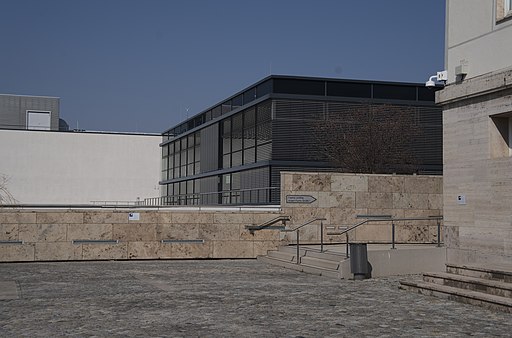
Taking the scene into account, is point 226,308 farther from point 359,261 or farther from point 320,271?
point 320,271

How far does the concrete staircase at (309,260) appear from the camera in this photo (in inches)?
693

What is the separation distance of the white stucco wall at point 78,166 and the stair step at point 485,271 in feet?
161

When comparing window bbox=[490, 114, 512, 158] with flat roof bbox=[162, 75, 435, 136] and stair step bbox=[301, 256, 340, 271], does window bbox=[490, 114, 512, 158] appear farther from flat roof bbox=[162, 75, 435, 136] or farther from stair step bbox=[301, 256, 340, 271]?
flat roof bbox=[162, 75, 435, 136]

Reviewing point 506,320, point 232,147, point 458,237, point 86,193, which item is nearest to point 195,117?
point 232,147

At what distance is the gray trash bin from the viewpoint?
16.5m

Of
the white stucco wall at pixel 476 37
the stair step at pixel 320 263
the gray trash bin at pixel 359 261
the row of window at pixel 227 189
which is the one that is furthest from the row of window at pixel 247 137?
the white stucco wall at pixel 476 37

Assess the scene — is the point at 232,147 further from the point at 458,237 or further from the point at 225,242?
the point at 458,237

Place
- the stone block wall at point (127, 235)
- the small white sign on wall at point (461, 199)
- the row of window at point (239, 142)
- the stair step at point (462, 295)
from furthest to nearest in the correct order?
1. the row of window at point (239, 142)
2. the stone block wall at point (127, 235)
3. the small white sign on wall at point (461, 199)
4. the stair step at point (462, 295)

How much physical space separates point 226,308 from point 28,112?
6173 cm

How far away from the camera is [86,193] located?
60812mm

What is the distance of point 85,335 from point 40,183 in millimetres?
52745

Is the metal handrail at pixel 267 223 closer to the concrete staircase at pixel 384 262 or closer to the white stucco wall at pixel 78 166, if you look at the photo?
the concrete staircase at pixel 384 262

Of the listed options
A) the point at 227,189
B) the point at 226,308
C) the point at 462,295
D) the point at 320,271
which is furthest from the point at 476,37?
the point at 227,189

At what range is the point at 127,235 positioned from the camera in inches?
880
